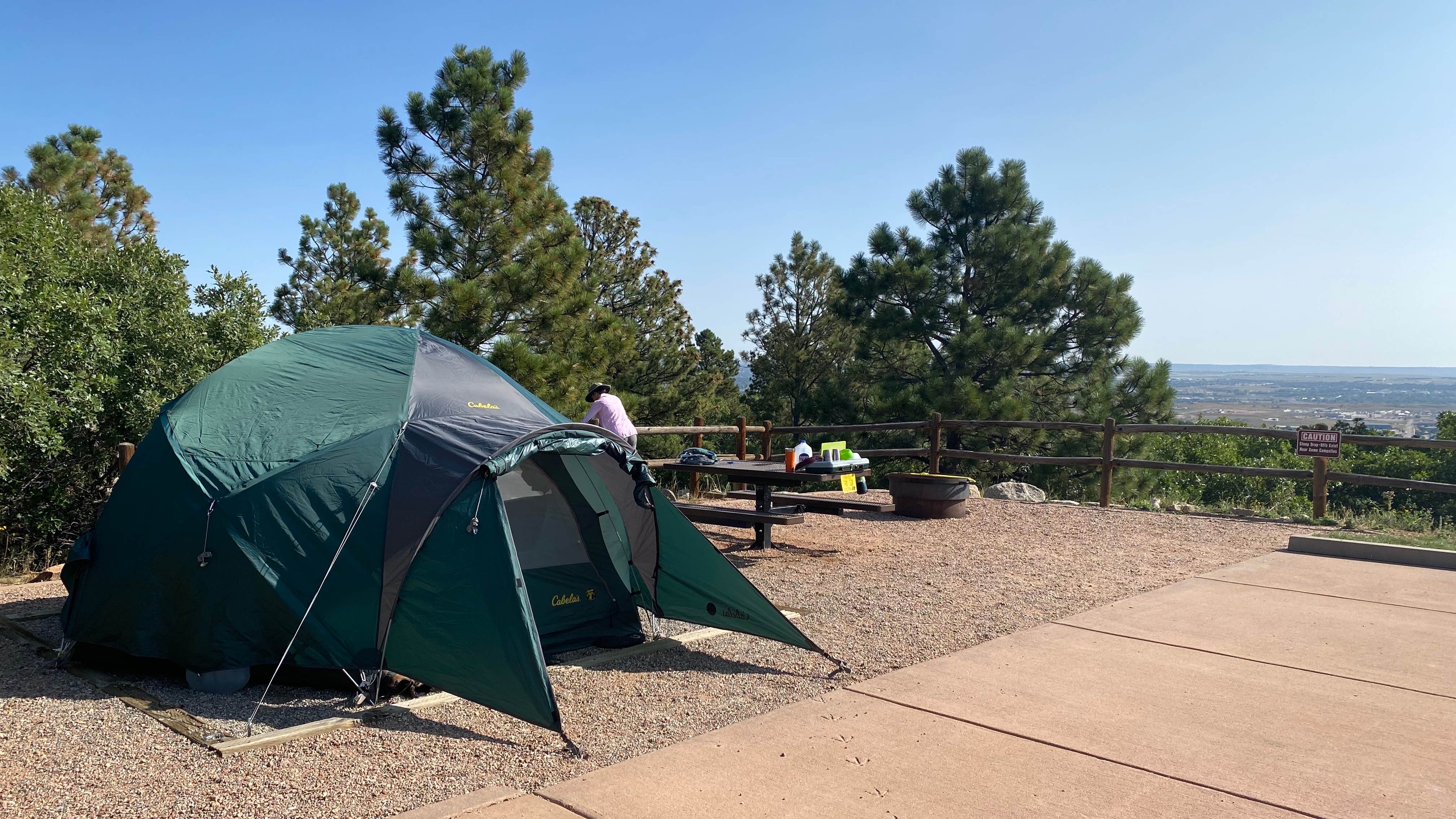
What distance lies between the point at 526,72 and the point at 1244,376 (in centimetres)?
18110

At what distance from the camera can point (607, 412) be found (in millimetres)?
7664

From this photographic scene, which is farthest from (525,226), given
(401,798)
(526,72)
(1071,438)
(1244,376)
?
(1244,376)

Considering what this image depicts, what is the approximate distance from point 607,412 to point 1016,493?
25.3 ft

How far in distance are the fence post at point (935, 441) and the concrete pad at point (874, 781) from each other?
9269 mm

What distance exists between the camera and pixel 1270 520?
11.6 m

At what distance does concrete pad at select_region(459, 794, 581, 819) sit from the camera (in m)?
3.40

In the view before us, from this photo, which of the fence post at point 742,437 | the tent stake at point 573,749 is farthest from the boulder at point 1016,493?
the tent stake at point 573,749

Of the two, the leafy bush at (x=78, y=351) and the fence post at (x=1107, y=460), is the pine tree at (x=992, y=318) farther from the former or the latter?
the leafy bush at (x=78, y=351)

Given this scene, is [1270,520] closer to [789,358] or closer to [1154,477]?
[1154,477]

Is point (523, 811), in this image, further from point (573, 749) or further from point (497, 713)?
point (497, 713)

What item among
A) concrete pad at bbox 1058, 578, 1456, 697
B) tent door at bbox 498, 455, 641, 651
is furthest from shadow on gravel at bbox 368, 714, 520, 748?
concrete pad at bbox 1058, 578, 1456, 697

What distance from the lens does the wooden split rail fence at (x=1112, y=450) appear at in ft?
35.9

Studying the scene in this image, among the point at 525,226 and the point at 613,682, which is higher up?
the point at 525,226

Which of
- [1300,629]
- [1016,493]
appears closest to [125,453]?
[1300,629]
